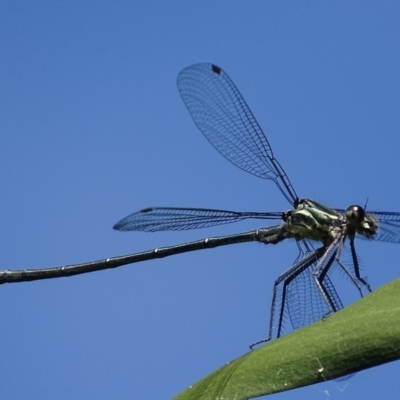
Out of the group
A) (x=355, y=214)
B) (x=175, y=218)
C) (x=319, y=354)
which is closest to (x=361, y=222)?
(x=355, y=214)

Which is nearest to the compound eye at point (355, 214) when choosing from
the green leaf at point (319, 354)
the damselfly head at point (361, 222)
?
the damselfly head at point (361, 222)

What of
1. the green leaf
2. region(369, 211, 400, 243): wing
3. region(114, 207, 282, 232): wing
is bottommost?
the green leaf

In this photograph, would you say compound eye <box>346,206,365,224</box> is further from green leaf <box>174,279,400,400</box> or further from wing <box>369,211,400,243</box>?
green leaf <box>174,279,400,400</box>

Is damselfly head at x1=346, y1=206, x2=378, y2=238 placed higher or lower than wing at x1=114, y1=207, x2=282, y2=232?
lower

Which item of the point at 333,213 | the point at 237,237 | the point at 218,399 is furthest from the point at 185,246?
the point at 218,399

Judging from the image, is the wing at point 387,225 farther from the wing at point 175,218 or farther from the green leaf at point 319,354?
the green leaf at point 319,354

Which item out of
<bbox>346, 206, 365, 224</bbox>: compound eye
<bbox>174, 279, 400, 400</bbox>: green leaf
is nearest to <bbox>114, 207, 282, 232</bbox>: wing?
<bbox>346, 206, 365, 224</bbox>: compound eye

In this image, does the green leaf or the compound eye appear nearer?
the green leaf
